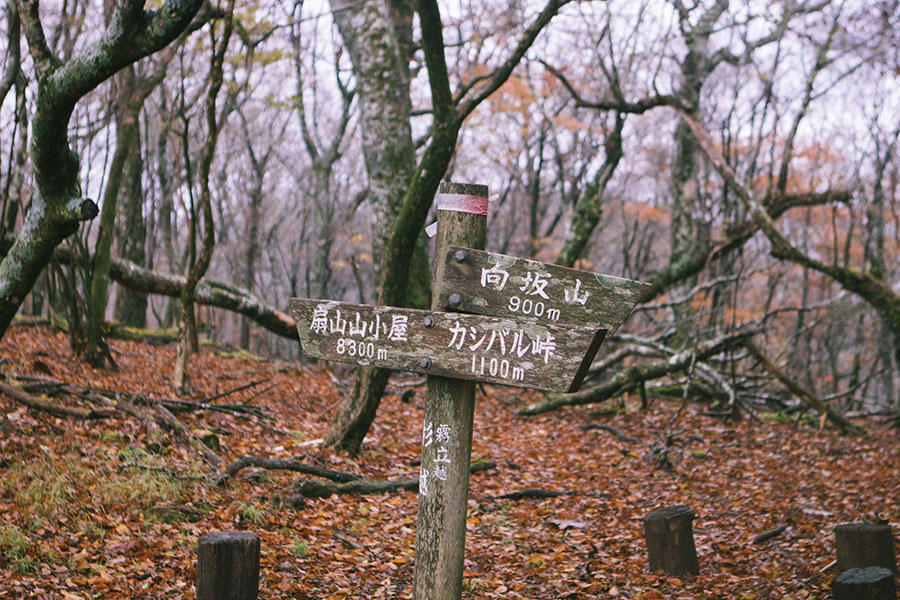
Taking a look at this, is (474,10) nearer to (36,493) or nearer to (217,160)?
(217,160)

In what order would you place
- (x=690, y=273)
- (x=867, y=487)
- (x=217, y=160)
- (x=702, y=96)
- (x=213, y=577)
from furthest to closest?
(x=217, y=160)
(x=702, y=96)
(x=690, y=273)
(x=867, y=487)
(x=213, y=577)

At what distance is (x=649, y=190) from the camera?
88.7 feet

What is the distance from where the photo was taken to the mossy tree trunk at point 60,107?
206 inches

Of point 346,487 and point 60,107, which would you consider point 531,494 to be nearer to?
point 346,487

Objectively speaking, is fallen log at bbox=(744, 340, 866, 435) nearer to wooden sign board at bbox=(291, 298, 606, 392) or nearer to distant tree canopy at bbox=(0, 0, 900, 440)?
distant tree canopy at bbox=(0, 0, 900, 440)

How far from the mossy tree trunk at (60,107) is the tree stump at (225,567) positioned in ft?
10.2

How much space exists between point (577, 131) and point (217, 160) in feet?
39.6

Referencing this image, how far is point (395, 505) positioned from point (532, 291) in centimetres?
386

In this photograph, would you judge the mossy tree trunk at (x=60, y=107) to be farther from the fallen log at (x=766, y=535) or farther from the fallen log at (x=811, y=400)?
the fallen log at (x=811, y=400)

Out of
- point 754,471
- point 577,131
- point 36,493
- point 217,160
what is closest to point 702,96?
point 577,131

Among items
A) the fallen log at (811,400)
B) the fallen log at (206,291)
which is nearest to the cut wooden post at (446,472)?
the fallen log at (811,400)

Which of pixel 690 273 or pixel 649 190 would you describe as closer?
pixel 690 273

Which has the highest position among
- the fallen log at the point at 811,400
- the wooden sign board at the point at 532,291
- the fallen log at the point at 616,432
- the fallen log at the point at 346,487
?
the wooden sign board at the point at 532,291

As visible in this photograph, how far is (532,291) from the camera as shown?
3293 millimetres
